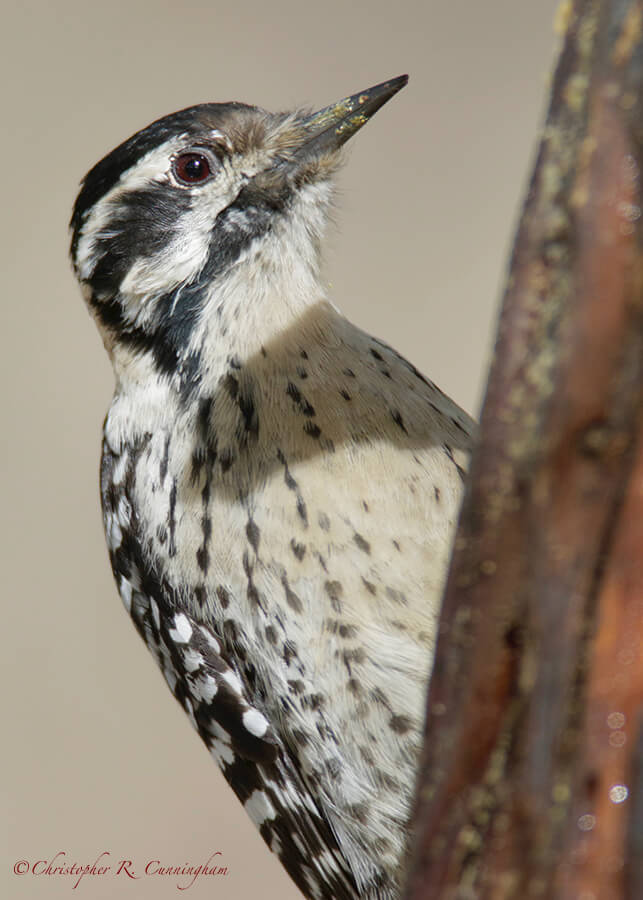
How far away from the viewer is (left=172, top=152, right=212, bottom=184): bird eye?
232 cm

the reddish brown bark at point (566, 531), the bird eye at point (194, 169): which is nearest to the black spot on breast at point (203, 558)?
the bird eye at point (194, 169)

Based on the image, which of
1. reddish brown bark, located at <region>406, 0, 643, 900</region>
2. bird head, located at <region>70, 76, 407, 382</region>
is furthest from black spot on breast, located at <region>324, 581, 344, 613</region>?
reddish brown bark, located at <region>406, 0, 643, 900</region>

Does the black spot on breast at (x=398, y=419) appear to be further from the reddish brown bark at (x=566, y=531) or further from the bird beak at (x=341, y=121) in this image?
the reddish brown bark at (x=566, y=531)

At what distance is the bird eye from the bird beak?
0.63ft

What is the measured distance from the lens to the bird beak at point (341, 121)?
→ 2.28 meters

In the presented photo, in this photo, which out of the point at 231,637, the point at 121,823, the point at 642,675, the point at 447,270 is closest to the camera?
the point at 642,675

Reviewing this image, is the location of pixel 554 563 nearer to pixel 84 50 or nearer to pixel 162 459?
pixel 162 459

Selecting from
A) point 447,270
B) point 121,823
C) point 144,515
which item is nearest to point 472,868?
point 144,515

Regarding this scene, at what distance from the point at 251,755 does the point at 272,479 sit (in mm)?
626

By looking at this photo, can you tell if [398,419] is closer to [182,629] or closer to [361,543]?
[361,543]

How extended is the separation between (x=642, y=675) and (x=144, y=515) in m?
1.61

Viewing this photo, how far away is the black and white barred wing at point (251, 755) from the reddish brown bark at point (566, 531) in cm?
→ 141

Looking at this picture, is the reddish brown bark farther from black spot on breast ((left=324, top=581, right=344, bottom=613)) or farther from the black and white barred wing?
the black and white barred wing

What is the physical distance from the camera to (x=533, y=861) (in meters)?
0.81
